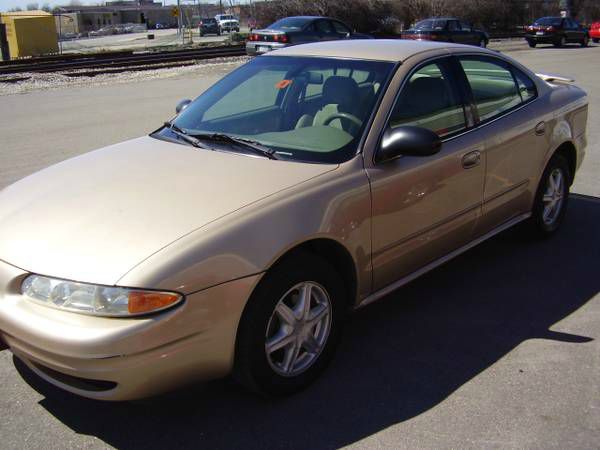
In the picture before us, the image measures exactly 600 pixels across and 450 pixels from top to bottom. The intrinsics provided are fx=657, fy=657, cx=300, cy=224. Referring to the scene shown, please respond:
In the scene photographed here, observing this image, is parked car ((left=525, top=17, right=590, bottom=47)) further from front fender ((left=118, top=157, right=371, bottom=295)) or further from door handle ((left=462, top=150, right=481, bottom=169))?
front fender ((left=118, top=157, right=371, bottom=295))

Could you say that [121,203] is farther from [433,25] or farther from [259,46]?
[433,25]

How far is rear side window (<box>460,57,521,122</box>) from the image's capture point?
4344 millimetres

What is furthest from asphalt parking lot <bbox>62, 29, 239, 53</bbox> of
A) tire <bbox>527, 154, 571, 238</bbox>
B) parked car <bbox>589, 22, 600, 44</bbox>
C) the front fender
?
the front fender

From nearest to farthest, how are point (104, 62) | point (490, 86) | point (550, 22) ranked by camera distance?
point (490, 86), point (104, 62), point (550, 22)

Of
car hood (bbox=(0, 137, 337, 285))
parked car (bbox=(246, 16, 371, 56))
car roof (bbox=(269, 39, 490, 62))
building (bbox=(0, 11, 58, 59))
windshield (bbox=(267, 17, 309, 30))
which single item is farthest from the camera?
building (bbox=(0, 11, 58, 59))

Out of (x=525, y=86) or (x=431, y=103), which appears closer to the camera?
(x=431, y=103)

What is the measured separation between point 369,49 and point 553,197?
2144 millimetres

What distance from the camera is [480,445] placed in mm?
2846

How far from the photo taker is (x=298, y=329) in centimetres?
319

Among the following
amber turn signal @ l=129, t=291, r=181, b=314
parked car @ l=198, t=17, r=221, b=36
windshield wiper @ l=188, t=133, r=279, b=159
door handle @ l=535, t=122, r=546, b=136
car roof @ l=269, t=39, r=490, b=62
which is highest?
parked car @ l=198, t=17, r=221, b=36

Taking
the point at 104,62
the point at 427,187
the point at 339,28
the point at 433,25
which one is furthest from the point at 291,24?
the point at 427,187

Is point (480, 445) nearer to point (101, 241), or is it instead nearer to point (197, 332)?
point (197, 332)

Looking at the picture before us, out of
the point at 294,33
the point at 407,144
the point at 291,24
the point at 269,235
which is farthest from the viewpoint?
the point at 291,24

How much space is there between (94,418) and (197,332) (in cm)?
80
